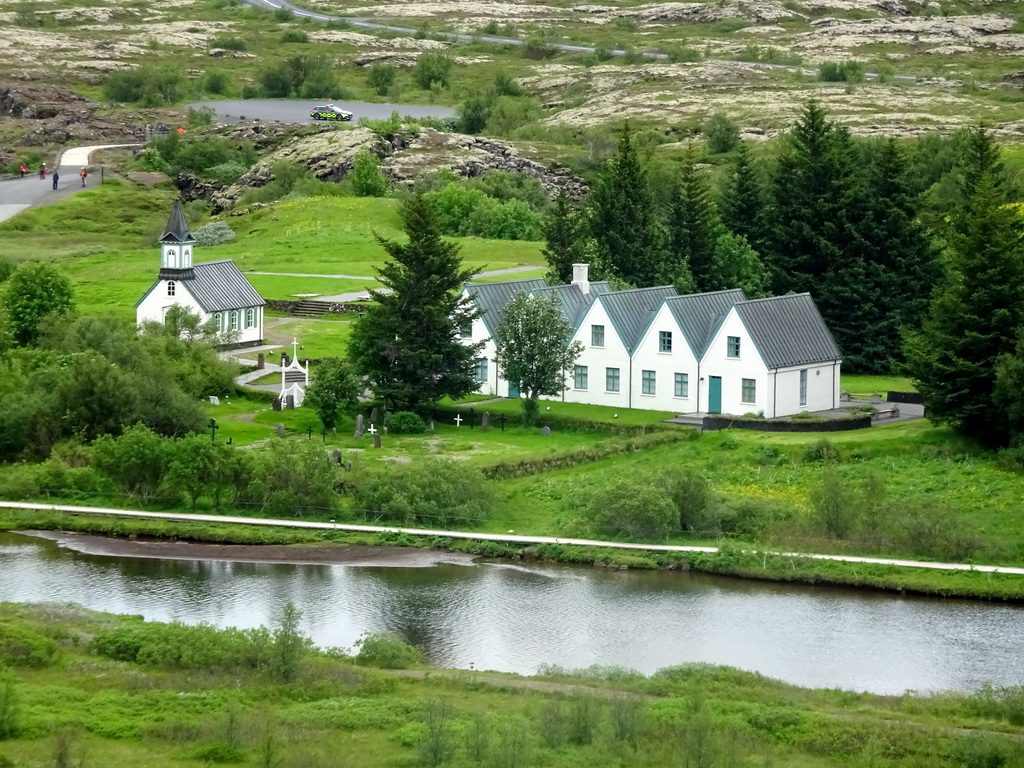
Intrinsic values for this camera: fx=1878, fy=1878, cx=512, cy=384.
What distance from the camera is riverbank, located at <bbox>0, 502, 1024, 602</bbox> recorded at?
51750mm

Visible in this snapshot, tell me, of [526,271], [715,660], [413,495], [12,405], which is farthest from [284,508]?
[526,271]

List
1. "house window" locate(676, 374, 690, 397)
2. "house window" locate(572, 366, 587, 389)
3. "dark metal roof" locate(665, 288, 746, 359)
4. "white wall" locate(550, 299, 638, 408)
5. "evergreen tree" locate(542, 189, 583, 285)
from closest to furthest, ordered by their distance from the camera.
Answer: "dark metal roof" locate(665, 288, 746, 359) → "house window" locate(676, 374, 690, 397) → "white wall" locate(550, 299, 638, 408) → "house window" locate(572, 366, 587, 389) → "evergreen tree" locate(542, 189, 583, 285)

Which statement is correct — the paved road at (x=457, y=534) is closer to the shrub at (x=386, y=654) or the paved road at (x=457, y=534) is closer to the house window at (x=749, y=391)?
the shrub at (x=386, y=654)

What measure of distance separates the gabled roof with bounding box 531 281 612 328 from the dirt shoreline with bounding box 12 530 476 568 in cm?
1999

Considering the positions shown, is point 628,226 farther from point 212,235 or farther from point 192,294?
point 212,235

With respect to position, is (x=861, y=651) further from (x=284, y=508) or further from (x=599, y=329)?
(x=599, y=329)

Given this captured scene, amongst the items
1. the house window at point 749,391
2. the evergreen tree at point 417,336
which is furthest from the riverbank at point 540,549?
the house window at point 749,391

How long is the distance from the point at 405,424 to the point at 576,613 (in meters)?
20.2

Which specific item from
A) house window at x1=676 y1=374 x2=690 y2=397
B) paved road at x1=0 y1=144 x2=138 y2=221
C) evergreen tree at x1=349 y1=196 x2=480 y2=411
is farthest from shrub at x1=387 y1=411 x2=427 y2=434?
paved road at x1=0 y1=144 x2=138 y2=221

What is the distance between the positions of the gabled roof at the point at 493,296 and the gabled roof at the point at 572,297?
693mm

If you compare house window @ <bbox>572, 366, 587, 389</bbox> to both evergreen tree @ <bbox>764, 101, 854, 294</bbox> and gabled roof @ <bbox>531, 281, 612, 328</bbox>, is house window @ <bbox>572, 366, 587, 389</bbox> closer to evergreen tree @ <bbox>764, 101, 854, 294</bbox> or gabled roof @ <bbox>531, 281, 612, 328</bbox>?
gabled roof @ <bbox>531, 281, 612, 328</bbox>

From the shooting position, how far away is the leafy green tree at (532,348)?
70.1m

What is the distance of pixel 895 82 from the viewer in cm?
19150

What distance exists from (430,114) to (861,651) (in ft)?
422
